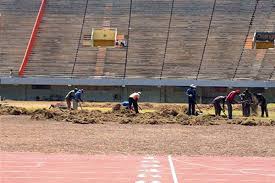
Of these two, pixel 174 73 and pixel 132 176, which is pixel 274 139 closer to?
pixel 132 176

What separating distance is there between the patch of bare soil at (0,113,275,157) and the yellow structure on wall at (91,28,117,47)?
28.2m

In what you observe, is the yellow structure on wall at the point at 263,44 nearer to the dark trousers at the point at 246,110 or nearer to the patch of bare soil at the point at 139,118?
the dark trousers at the point at 246,110

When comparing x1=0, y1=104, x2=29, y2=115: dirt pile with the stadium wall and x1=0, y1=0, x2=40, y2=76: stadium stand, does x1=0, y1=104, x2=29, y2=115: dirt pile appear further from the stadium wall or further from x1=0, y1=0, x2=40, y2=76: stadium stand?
x1=0, y1=0, x2=40, y2=76: stadium stand

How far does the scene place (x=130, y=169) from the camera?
10461 millimetres

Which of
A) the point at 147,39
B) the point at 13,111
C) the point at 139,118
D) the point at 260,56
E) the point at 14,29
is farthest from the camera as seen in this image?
the point at 14,29

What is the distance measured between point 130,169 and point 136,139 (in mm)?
5993

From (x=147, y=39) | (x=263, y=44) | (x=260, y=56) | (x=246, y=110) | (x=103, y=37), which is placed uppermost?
(x=103, y=37)

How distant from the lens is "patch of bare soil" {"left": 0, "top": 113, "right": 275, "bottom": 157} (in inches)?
542

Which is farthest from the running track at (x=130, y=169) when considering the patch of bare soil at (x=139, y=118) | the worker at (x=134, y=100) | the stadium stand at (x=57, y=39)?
the stadium stand at (x=57, y=39)

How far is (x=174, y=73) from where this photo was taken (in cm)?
4650

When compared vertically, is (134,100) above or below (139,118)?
above

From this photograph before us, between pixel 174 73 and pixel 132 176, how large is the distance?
37.1m

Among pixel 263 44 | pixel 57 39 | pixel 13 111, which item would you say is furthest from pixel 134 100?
pixel 57 39

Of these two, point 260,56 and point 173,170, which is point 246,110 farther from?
point 260,56
